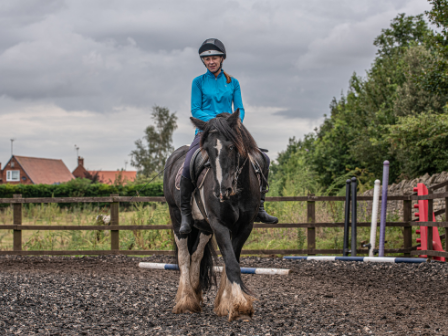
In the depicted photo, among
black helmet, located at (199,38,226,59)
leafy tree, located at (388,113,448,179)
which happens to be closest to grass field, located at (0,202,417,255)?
leafy tree, located at (388,113,448,179)

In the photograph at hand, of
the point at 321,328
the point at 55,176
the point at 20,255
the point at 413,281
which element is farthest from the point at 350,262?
the point at 55,176

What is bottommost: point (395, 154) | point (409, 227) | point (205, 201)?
point (409, 227)

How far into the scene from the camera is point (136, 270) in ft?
25.9

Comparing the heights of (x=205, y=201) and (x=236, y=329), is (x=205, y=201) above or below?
above

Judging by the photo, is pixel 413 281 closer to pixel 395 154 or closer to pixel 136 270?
pixel 136 270

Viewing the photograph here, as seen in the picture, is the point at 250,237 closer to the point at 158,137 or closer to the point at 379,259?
the point at 379,259

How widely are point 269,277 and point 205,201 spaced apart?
324cm

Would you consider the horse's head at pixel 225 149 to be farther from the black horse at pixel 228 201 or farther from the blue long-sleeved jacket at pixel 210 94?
the blue long-sleeved jacket at pixel 210 94

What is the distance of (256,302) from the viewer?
16.5 feet

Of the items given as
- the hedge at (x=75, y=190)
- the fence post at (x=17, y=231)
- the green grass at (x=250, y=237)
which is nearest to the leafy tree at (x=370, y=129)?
the green grass at (x=250, y=237)

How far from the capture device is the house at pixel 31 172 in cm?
5184

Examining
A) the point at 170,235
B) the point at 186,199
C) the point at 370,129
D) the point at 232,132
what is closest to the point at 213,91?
the point at 232,132

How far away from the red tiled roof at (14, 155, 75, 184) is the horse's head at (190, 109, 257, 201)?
5040cm

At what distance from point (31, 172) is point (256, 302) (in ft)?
174
